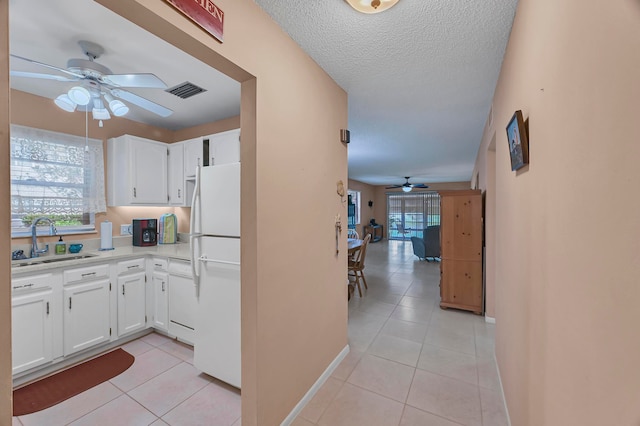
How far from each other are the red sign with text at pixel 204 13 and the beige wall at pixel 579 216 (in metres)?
1.29

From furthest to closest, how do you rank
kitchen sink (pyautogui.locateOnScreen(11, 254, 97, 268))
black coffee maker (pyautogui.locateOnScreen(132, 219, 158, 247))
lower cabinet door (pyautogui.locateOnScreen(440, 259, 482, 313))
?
lower cabinet door (pyautogui.locateOnScreen(440, 259, 482, 313)) < black coffee maker (pyautogui.locateOnScreen(132, 219, 158, 247)) < kitchen sink (pyautogui.locateOnScreen(11, 254, 97, 268))

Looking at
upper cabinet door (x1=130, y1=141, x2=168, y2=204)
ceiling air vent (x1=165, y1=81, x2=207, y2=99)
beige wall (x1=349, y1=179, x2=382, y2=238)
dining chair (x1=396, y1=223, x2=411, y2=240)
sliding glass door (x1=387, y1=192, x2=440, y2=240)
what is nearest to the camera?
ceiling air vent (x1=165, y1=81, x2=207, y2=99)

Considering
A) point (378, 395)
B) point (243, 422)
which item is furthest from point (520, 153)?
point (243, 422)

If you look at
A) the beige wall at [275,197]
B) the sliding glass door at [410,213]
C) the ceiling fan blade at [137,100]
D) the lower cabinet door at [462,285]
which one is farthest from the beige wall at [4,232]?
the sliding glass door at [410,213]

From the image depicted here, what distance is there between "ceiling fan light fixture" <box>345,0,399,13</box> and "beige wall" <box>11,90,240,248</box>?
2.02m

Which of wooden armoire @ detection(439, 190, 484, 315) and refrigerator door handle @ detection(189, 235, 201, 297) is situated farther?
wooden armoire @ detection(439, 190, 484, 315)

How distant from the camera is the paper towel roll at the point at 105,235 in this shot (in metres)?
2.93

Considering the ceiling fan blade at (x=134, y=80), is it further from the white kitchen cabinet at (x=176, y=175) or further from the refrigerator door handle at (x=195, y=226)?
the white kitchen cabinet at (x=176, y=175)

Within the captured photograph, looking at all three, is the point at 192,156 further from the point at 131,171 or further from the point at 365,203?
the point at 365,203

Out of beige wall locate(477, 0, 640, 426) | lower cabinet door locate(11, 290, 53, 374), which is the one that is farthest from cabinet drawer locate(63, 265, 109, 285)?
beige wall locate(477, 0, 640, 426)

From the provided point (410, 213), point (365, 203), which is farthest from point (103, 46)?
point (410, 213)

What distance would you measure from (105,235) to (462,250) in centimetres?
439

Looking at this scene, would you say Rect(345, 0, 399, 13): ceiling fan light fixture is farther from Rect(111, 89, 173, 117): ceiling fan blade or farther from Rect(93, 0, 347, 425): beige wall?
Rect(111, 89, 173, 117): ceiling fan blade

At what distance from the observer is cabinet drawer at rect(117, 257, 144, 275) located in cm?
264
